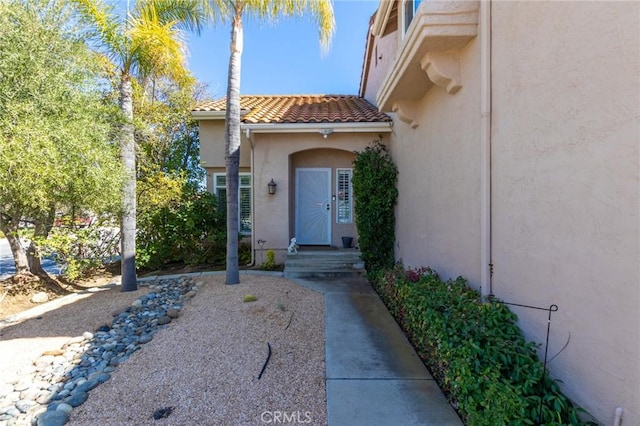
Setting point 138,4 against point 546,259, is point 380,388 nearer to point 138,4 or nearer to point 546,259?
point 546,259

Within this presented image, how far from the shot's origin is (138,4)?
22.0ft

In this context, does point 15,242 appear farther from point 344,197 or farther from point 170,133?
point 344,197

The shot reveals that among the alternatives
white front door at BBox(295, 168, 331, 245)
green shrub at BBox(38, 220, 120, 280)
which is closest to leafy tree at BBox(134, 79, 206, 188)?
green shrub at BBox(38, 220, 120, 280)

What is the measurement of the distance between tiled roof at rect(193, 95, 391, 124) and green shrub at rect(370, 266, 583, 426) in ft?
20.4

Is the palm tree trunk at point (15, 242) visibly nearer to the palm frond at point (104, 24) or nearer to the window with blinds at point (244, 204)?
the palm frond at point (104, 24)

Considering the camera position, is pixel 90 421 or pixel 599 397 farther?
pixel 90 421

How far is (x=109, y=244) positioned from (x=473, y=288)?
8767 millimetres

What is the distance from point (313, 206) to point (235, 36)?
5200 mm

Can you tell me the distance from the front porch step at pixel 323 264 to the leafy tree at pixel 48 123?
439 centimetres

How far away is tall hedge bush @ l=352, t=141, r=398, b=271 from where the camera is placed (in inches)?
313

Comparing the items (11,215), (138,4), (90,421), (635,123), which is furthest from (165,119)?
(635,123)

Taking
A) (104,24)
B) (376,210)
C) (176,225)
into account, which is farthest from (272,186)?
(104,24)

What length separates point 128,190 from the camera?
693 cm

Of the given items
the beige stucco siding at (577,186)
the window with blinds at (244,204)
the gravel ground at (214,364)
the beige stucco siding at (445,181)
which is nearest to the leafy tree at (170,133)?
the window with blinds at (244,204)
